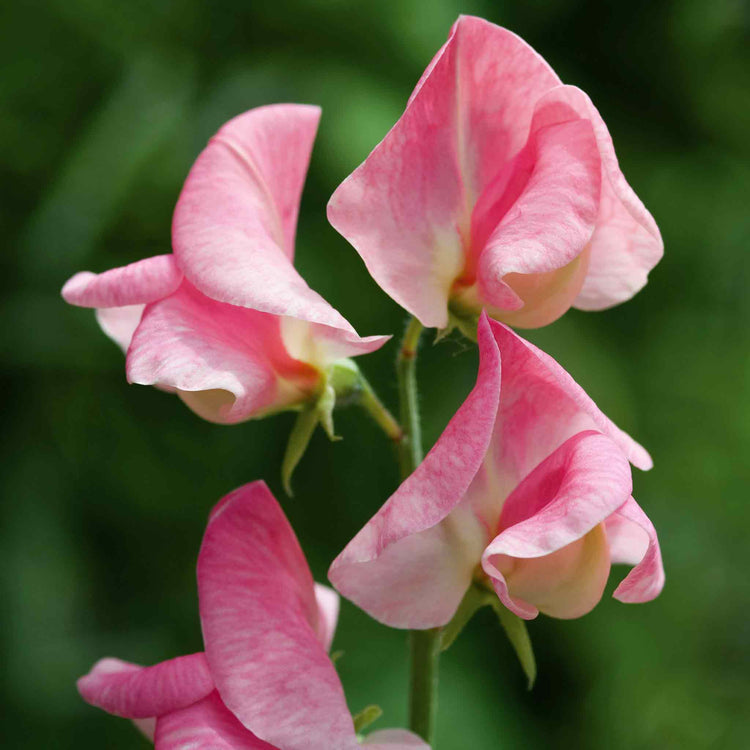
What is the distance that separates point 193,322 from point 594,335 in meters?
1.43

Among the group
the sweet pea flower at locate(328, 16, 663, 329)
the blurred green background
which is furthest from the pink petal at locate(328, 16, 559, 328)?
the blurred green background

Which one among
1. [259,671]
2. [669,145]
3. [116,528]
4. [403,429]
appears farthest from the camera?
[669,145]

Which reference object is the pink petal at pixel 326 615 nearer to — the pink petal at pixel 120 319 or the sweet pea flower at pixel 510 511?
the sweet pea flower at pixel 510 511

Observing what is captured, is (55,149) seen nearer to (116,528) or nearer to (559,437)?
(116,528)

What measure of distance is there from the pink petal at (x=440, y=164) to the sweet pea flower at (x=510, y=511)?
0.09 m

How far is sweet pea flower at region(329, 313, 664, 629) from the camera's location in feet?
1.69

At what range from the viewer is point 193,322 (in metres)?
0.61

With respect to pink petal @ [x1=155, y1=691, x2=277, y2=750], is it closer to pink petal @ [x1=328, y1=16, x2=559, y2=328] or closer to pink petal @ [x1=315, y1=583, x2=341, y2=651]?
pink petal @ [x1=315, y1=583, x2=341, y2=651]

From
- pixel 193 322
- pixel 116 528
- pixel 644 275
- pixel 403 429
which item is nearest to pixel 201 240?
pixel 193 322

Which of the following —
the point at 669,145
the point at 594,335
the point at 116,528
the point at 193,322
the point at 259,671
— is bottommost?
the point at 116,528

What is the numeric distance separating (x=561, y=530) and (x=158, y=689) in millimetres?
249

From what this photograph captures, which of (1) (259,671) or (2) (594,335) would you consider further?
(2) (594,335)

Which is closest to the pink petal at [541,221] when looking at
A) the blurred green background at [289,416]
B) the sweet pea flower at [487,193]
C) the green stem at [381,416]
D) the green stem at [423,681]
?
the sweet pea flower at [487,193]

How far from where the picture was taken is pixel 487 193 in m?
0.65
